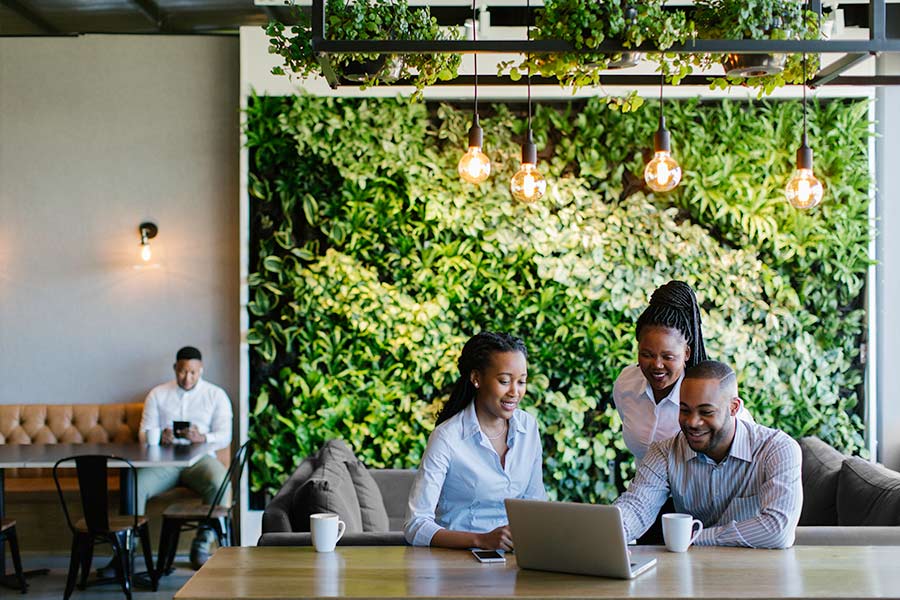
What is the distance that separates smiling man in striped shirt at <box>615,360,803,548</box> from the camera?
10.1ft

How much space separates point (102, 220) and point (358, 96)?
193 cm

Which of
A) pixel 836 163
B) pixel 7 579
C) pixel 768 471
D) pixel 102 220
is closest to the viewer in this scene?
pixel 768 471

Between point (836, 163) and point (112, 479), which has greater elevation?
point (836, 163)

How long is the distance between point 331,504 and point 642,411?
1168 mm

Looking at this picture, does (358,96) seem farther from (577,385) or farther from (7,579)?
(7,579)

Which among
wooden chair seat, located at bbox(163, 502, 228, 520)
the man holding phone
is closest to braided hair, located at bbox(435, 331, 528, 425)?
wooden chair seat, located at bbox(163, 502, 228, 520)

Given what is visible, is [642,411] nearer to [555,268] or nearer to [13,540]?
[555,268]

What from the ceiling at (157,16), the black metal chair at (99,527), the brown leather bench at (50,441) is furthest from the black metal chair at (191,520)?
the ceiling at (157,16)

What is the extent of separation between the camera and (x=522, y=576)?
2.75 metres

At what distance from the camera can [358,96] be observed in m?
6.48

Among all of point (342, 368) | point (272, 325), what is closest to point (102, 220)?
point (272, 325)

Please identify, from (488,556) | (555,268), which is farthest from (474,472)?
(555,268)

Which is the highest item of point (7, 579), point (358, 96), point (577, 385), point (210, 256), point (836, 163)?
point (358, 96)

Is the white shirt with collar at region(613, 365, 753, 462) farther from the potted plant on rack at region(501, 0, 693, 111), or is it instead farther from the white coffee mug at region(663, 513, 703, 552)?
the potted plant on rack at region(501, 0, 693, 111)
